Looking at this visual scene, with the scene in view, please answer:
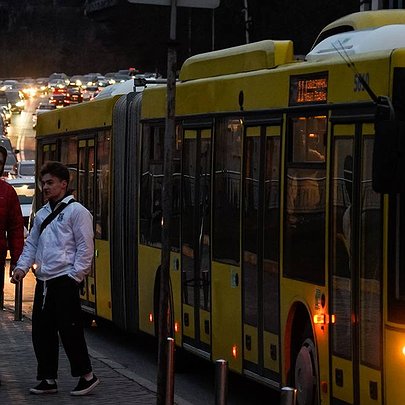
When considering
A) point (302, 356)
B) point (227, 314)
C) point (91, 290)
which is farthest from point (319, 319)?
point (91, 290)

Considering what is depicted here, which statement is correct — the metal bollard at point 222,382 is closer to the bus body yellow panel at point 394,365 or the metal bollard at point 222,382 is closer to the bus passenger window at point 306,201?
the bus body yellow panel at point 394,365

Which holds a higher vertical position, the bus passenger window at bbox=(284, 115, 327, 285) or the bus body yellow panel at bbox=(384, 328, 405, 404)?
the bus passenger window at bbox=(284, 115, 327, 285)

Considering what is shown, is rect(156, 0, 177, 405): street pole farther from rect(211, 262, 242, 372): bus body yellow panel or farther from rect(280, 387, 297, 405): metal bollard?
rect(280, 387, 297, 405): metal bollard

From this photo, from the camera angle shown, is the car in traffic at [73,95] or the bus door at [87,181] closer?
the bus door at [87,181]

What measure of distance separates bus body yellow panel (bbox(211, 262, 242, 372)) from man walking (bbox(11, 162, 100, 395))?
0.99 metres

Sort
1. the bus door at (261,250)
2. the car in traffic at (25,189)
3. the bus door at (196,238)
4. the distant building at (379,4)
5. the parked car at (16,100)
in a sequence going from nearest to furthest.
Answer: the bus door at (261,250) → the bus door at (196,238) → the car in traffic at (25,189) → the distant building at (379,4) → the parked car at (16,100)

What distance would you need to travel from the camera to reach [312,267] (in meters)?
10.9

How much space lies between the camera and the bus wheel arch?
11.1 m

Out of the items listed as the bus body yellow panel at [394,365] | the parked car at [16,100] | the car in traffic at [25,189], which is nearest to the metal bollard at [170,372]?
the bus body yellow panel at [394,365]

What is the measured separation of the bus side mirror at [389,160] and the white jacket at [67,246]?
157 inches

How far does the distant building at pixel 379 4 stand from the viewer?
57.5m

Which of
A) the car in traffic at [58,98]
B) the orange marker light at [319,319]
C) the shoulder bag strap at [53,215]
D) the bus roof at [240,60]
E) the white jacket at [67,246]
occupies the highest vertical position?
the car in traffic at [58,98]

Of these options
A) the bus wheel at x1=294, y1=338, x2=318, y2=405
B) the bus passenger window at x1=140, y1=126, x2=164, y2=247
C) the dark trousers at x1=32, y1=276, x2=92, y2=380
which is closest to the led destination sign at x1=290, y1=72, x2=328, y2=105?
the bus wheel at x1=294, y1=338, x2=318, y2=405

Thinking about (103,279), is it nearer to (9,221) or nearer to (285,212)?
(9,221)
